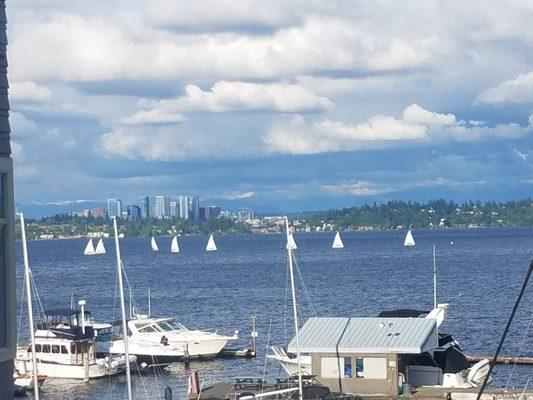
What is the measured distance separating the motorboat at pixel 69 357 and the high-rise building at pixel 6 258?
145ft

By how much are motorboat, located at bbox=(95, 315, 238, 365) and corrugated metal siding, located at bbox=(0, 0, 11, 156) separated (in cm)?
4877

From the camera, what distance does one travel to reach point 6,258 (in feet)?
41.9

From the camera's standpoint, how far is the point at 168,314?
97438mm

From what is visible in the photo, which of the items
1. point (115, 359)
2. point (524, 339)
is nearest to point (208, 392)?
point (115, 359)

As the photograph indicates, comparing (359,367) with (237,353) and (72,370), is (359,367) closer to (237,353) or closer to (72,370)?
(72,370)

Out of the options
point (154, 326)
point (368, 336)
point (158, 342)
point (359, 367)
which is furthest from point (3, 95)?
point (154, 326)

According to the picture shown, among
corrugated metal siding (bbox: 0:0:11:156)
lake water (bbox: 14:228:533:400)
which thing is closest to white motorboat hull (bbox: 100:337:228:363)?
lake water (bbox: 14:228:533:400)

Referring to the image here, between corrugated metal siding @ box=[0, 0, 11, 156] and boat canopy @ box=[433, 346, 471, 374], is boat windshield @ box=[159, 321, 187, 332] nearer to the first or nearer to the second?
boat canopy @ box=[433, 346, 471, 374]

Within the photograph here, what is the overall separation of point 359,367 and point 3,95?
101 feet

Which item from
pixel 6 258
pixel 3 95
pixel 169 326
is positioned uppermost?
pixel 3 95

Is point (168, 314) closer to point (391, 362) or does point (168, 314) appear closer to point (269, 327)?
point (269, 327)

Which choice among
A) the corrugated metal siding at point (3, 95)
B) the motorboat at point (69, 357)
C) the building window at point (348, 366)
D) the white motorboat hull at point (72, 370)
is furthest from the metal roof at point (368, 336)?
the corrugated metal siding at point (3, 95)

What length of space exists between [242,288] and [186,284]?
14.2 meters

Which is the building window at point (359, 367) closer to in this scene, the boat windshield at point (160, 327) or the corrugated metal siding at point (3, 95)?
the boat windshield at point (160, 327)
